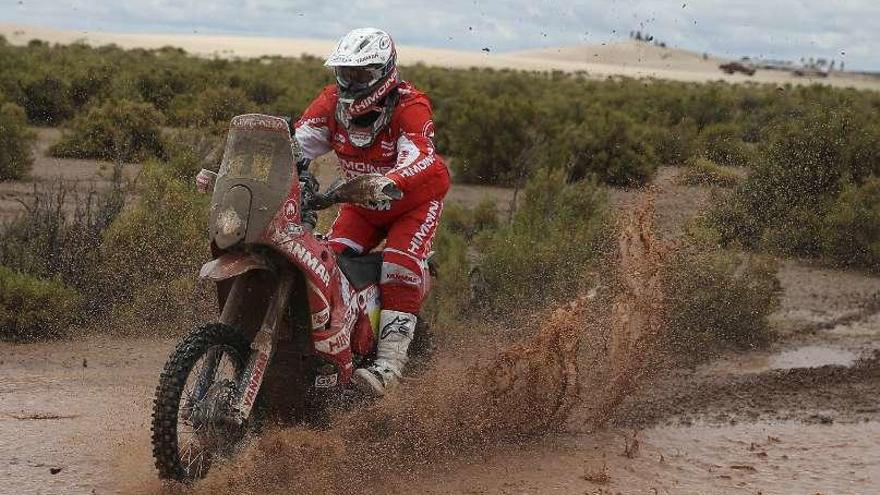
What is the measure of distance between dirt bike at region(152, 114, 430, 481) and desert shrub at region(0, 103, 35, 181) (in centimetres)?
1117

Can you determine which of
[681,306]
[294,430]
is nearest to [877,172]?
[681,306]

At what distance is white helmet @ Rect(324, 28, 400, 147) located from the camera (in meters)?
5.43

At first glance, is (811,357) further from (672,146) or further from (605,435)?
(672,146)

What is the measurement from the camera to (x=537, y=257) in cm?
947

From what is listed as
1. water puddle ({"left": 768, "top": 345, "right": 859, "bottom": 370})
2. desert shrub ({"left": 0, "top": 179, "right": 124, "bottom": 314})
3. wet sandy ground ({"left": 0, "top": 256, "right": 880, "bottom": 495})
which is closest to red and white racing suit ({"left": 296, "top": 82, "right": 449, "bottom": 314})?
wet sandy ground ({"left": 0, "top": 256, "right": 880, "bottom": 495})

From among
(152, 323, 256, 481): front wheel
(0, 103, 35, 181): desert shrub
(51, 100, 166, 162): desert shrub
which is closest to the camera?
(152, 323, 256, 481): front wheel

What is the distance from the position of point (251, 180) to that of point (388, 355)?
1.43 meters

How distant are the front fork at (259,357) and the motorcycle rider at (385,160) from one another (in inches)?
26.8

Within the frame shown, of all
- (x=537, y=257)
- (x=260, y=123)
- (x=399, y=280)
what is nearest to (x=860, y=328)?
(x=537, y=257)

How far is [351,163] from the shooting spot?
599 cm

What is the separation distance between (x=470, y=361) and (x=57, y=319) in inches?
142

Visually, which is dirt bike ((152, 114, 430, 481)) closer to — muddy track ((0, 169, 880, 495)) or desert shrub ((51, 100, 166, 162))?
muddy track ((0, 169, 880, 495))

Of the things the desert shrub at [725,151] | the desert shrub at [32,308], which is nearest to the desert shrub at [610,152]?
the desert shrub at [725,151]

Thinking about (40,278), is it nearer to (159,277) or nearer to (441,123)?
(159,277)
